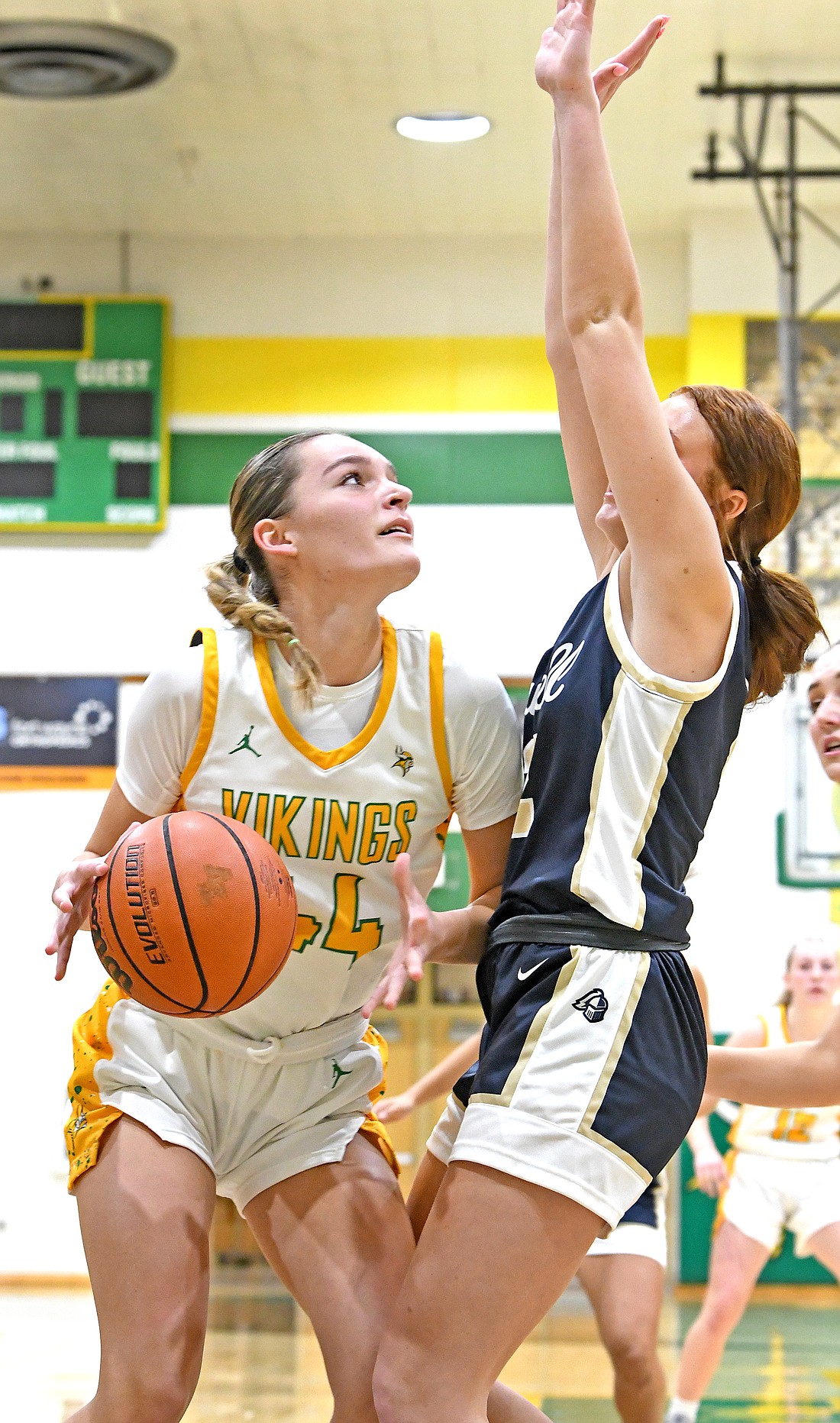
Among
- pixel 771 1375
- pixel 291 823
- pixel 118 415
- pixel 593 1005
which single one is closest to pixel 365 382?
pixel 118 415

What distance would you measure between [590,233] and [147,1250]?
5.42 feet

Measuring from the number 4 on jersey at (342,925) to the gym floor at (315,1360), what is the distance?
331 centimetres

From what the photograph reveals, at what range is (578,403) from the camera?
2684 mm

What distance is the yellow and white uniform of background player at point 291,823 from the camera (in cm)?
252

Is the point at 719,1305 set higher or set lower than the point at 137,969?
lower

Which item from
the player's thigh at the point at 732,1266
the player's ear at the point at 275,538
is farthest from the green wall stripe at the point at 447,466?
the player's ear at the point at 275,538

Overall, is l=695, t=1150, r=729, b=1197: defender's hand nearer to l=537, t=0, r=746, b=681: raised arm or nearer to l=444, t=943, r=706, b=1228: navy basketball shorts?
l=444, t=943, r=706, b=1228: navy basketball shorts

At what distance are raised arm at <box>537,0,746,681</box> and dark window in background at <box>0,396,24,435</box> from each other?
6.65 meters

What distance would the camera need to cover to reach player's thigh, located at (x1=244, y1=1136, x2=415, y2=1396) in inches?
93.7

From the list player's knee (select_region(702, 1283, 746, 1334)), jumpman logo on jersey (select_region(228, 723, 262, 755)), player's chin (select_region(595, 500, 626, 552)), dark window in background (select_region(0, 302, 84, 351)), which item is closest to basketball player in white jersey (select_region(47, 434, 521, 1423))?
jumpman logo on jersey (select_region(228, 723, 262, 755))

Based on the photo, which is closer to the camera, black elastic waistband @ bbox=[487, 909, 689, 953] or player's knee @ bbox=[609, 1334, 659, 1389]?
black elastic waistband @ bbox=[487, 909, 689, 953]

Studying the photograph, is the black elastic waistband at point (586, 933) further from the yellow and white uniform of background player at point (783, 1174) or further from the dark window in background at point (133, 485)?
the dark window in background at point (133, 485)

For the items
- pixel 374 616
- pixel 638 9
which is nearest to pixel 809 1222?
pixel 374 616

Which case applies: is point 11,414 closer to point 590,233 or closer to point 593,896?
point 590,233
